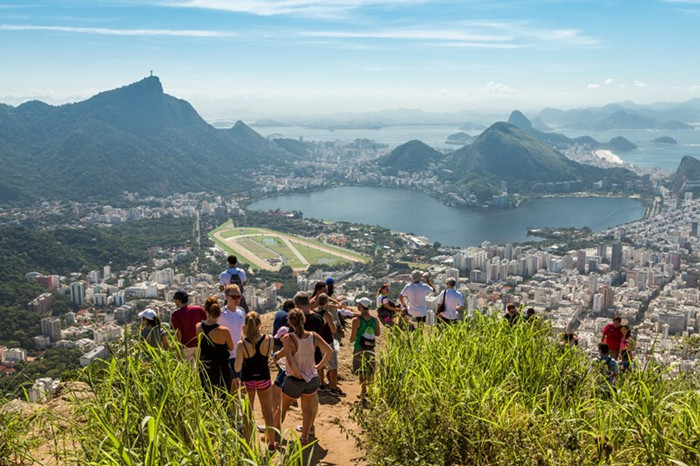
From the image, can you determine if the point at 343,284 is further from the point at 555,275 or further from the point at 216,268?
the point at 555,275

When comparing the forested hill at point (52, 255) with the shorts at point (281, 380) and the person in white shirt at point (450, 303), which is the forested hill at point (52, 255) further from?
the shorts at point (281, 380)

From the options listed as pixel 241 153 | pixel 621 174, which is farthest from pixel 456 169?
pixel 241 153

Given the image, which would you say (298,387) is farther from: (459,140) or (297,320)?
(459,140)

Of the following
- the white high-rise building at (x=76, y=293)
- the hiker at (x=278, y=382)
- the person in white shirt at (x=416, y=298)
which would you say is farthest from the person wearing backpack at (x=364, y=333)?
the white high-rise building at (x=76, y=293)

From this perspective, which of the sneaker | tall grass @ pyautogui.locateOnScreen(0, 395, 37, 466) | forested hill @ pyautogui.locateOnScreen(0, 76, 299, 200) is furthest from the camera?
forested hill @ pyautogui.locateOnScreen(0, 76, 299, 200)

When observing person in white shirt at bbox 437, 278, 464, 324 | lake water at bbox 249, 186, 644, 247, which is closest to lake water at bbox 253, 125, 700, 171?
lake water at bbox 249, 186, 644, 247

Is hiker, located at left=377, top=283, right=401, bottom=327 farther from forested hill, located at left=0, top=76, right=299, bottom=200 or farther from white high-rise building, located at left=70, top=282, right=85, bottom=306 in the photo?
forested hill, located at left=0, top=76, right=299, bottom=200
